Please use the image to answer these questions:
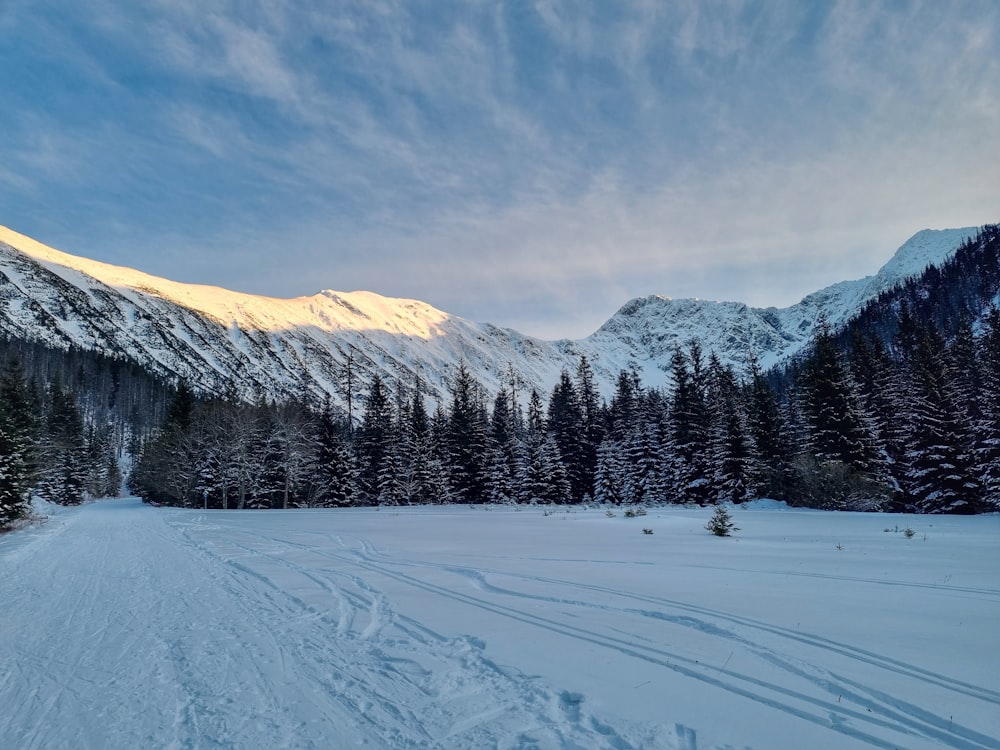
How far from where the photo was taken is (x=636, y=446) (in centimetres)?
4009

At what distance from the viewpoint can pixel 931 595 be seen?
6.39 metres

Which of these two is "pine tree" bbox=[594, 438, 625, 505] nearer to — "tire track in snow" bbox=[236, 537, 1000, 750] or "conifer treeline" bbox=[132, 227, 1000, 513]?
"conifer treeline" bbox=[132, 227, 1000, 513]

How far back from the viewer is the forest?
26.1 meters

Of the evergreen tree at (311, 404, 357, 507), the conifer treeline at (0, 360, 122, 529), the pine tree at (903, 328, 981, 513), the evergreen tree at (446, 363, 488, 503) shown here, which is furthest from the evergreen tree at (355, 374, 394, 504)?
the pine tree at (903, 328, 981, 513)

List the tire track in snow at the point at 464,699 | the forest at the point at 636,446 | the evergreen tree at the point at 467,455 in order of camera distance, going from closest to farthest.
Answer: the tire track in snow at the point at 464,699 < the forest at the point at 636,446 < the evergreen tree at the point at 467,455

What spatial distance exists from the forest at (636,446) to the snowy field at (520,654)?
20242 mm

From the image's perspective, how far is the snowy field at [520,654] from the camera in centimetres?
356

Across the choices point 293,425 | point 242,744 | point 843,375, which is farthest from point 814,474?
point 293,425

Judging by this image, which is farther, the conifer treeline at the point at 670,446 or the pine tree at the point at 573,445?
the pine tree at the point at 573,445

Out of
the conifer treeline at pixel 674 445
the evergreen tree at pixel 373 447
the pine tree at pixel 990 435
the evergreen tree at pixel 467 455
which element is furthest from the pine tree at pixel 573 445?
the pine tree at pixel 990 435

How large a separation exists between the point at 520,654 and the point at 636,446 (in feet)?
121

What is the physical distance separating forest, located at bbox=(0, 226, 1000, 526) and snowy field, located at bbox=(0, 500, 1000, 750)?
20.2 meters

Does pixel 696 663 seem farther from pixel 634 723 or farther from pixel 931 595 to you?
pixel 931 595

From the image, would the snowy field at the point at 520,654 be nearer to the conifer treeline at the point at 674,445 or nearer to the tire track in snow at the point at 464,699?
the tire track in snow at the point at 464,699
